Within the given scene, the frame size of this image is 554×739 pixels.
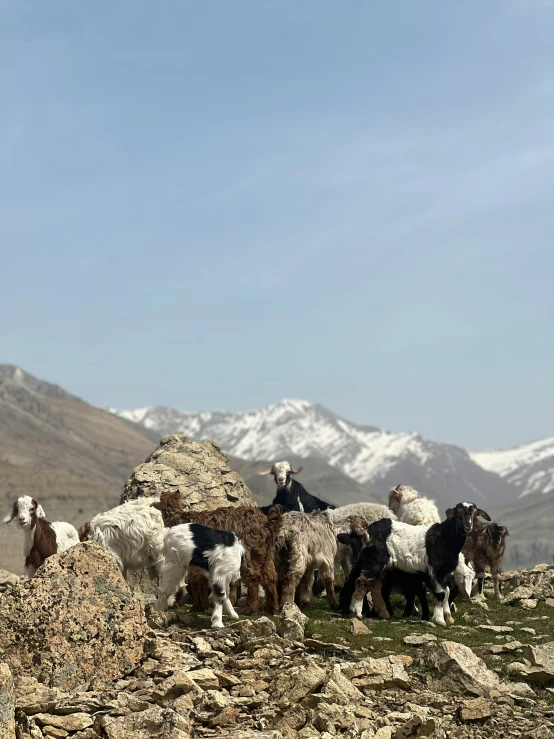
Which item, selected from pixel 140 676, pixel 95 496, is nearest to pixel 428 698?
pixel 140 676

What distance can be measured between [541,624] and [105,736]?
9.01 metres

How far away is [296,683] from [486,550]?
9727 millimetres

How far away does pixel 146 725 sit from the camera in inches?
398

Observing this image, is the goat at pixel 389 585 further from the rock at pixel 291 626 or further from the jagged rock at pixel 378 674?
the jagged rock at pixel 378 674

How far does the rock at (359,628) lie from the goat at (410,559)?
1.20 m

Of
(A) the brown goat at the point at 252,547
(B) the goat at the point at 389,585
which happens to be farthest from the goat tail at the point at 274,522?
(B) the goat at the point at 389,585

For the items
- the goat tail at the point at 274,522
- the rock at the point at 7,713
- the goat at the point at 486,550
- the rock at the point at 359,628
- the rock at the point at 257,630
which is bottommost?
the rock at the point at 7,713

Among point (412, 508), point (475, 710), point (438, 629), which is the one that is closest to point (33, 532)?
point (438, 629)

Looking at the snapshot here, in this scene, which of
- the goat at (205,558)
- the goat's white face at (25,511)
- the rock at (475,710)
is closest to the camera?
the rock at (475,710)

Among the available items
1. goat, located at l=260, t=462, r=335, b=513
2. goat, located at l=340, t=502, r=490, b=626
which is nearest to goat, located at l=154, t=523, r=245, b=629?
goat, located at l=340, t=502, r=490, b=626

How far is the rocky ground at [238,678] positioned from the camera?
10.3 m

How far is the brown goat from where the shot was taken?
15.5m

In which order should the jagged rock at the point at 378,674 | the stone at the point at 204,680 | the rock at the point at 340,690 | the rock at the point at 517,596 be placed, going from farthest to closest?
1. the rock at the point at 517,596
2. the jagged rock at the point at 378,674
3. the stone at the point at 204,680
4. the rock at the point at 340,690

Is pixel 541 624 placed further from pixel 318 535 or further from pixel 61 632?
pixel 61 632
